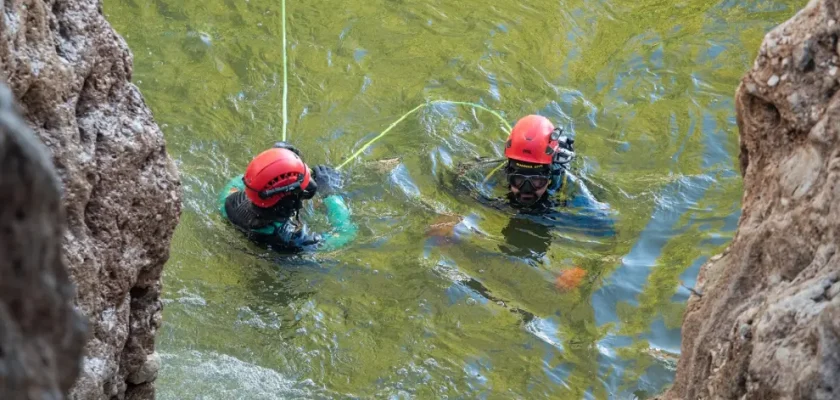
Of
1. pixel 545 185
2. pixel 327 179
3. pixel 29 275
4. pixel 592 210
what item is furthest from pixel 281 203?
pixel 29 275

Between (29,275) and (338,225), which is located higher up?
(338,225)

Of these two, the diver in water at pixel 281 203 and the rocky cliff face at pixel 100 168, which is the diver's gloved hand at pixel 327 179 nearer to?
the diver in water at pixel 281 203

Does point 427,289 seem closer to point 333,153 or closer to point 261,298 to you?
point 261,298

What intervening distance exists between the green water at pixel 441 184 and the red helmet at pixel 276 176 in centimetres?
79

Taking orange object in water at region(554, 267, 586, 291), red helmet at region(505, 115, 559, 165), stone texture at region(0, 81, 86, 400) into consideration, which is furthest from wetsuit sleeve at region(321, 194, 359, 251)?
stone texture at region(0, 81, 86, 400)

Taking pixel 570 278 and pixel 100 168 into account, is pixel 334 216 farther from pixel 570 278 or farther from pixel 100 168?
pixel 100 168

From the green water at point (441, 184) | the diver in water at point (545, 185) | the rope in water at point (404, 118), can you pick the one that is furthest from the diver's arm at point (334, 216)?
the diver in water at point (545, 185)

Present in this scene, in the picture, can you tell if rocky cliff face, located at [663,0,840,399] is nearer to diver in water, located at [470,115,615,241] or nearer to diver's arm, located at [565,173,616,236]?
diver in water, located at [470,115,615,241]

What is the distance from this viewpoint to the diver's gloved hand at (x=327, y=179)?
7.91 metres

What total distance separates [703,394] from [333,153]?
227 inches

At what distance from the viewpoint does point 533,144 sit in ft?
24.8

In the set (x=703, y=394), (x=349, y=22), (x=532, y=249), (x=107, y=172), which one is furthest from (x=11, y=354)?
(x=349, y=22)

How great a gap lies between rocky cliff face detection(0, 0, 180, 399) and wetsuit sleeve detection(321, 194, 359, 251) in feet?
10.6

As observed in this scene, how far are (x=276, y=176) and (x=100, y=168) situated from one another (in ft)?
9.68
